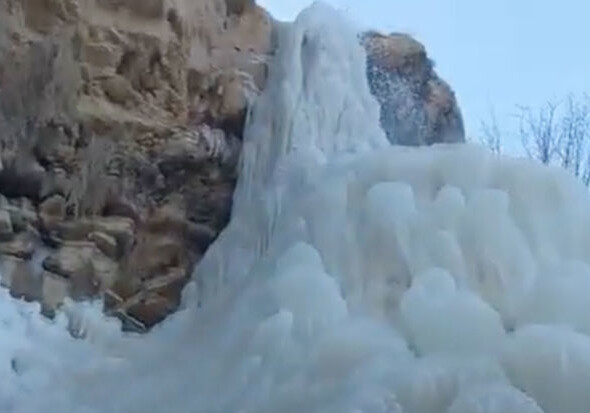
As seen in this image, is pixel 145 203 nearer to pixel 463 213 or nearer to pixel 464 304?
pixel 463 213

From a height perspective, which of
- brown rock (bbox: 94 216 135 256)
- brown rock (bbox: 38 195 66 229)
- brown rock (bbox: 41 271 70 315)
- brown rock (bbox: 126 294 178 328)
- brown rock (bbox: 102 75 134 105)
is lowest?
brown rock (bbox: 126 294 178 328)

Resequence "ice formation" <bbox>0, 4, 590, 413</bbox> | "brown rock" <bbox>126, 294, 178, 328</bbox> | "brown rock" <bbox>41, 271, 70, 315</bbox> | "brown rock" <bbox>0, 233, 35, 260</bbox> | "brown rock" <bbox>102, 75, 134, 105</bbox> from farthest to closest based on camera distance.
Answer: "brown rock" <bbox>102, 75, 134, 105</bbox> → "brown rock" <bbox>126, 294, 178, 328</bbox> → "brown rock" <bbox>0, 233, 35, 260</bbox> → "brown rock" <bbox>41, 271, 70, 315</bbox> → "ice formation" <bbox>0, 4, 590, 413</bbox>

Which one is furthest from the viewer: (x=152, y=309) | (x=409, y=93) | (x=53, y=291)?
(x=409, y=93)

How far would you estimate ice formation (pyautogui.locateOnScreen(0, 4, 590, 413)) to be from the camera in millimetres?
2857

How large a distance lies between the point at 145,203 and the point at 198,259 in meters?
0.35

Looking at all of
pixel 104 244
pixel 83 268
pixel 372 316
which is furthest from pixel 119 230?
pixel 372 316

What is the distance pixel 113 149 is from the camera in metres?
5.36

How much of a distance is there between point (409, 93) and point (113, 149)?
2.12 metres

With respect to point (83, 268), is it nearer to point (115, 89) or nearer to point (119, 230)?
point (119, 230)

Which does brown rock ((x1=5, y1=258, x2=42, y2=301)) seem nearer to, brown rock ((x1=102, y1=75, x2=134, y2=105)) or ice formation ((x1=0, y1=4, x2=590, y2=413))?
ice formation ((x1=0, y1=4, x2=590, y2=413))

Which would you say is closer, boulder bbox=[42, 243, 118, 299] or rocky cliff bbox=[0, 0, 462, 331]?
boulder bbox=[42, 243, 118, 299]

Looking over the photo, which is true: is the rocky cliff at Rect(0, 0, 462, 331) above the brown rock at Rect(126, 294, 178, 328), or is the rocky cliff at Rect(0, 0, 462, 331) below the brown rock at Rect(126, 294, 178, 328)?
above

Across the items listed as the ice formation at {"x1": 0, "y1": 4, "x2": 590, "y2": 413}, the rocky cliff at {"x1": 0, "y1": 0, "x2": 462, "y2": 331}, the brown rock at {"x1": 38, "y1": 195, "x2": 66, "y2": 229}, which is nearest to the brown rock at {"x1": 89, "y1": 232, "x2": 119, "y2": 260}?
the rocky cliff at {"x1": 0, "y1": 0, "x2": 462, "y2": 331}

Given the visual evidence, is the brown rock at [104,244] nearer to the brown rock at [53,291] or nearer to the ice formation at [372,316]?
the brown rock at [53,291]
